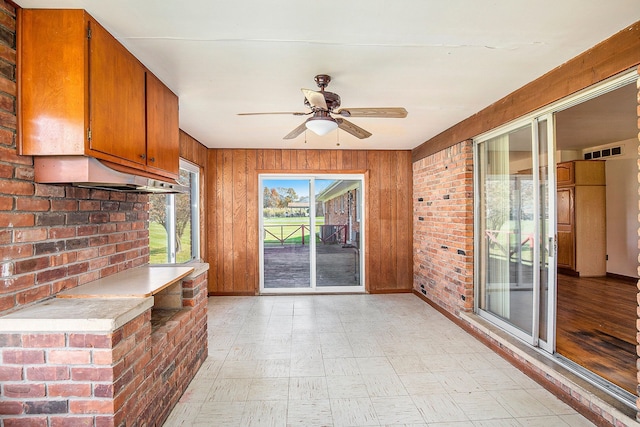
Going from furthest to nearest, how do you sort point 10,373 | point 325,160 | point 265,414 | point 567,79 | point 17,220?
point 325,160, point 567,79, point 265,414, point 17,220, point 10,373

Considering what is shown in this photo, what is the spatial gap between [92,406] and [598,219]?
7378 millimetres

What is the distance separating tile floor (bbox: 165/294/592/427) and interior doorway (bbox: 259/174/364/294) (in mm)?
1366

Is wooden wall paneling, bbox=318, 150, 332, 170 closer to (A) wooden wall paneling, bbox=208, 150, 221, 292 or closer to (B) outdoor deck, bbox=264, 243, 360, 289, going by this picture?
(B) outdoor deck, bbox=264, 243, 360, 289

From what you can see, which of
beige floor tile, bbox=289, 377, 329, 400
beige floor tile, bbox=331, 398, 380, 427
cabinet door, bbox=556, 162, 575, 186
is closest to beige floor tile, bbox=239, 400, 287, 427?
beige floor tile, bbox=289, 377, 329, 400

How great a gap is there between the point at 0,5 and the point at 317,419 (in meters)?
2.82

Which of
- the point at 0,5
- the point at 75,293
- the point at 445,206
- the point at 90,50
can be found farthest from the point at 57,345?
the point at 445,206

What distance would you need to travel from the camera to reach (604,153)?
5688mm

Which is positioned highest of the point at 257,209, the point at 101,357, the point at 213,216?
the point at 257,209

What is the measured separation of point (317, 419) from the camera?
211 cm

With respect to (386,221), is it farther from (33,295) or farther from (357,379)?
(33,295)

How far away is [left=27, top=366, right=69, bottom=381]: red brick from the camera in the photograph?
4.76 ft

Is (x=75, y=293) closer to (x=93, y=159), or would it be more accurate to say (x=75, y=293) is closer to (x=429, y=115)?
(x=93, y=159)

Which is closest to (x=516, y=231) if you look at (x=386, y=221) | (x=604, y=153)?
(x=386, y=221)

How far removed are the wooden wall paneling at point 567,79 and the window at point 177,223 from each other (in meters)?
3.54
